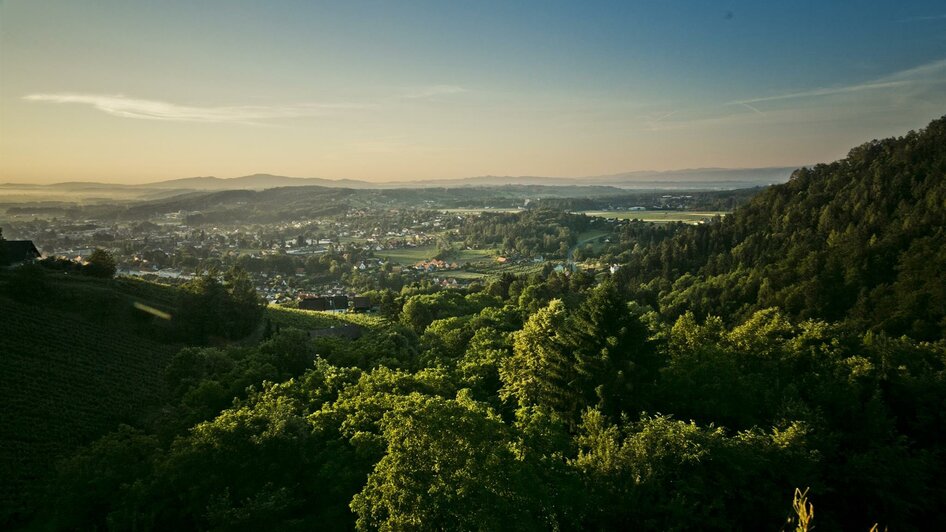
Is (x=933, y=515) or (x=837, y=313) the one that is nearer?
(x=933, y=515)

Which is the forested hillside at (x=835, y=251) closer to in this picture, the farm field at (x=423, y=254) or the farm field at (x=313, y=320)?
the farm field at (x=313, y=320)

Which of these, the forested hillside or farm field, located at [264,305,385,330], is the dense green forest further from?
the forested hillside

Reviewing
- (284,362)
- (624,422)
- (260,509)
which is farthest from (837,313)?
(260,509)

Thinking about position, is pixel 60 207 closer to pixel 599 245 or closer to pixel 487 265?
pixel 487 265

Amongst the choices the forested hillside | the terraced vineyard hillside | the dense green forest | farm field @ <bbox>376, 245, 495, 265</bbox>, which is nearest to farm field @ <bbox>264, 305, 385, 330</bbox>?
the terraced vineyard hillside

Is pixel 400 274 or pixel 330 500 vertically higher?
pixel 330 500

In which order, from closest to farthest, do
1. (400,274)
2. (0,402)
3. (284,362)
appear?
1. (0,402)
2. (284,362)
3. (400,274)
